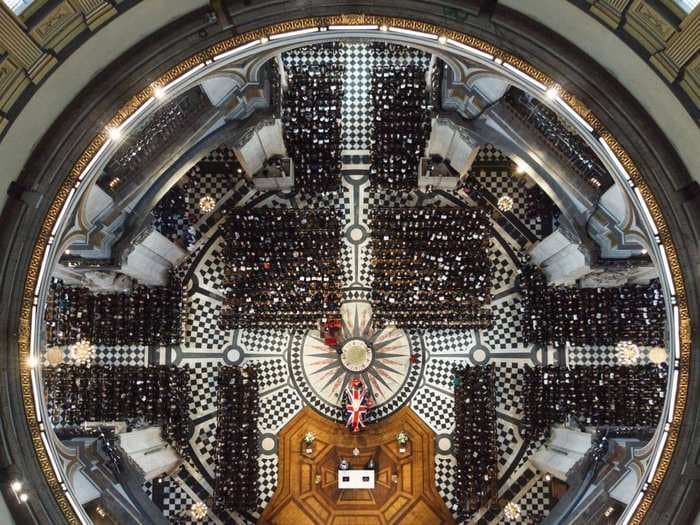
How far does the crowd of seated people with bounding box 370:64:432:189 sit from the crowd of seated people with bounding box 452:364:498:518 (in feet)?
19.1

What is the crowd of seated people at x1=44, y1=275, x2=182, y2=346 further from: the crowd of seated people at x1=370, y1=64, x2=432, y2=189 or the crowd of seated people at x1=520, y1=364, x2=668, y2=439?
the crowd of seated people at x1=520, y1=364, x2=668, y2=439

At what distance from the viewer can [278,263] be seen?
12.4 metres

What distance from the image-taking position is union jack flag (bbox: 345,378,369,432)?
1264 cm

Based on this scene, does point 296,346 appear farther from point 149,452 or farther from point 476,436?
point 476,436

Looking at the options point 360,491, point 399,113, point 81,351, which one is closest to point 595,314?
point 399,113

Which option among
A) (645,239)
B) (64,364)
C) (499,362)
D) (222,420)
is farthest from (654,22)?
(64,364)

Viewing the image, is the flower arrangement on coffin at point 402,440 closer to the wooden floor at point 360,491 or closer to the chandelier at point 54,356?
the wooden floor at point 360,491

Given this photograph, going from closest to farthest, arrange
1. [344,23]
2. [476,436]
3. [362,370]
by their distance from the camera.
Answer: [344,23]
[476,436]
[362,370]

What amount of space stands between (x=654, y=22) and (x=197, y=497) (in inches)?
543

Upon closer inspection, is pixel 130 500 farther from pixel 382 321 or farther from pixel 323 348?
pixel 382 321

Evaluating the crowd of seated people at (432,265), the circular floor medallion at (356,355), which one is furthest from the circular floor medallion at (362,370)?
Result: the crowd of seated people at (432,265)

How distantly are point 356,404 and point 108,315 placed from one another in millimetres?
6599

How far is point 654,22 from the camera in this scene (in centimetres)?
681

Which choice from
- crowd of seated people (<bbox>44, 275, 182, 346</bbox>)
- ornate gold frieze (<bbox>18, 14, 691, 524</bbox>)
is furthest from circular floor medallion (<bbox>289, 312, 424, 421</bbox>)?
ornate gold frieze (<bbox>18, 14, 691, 524</bbox>)
